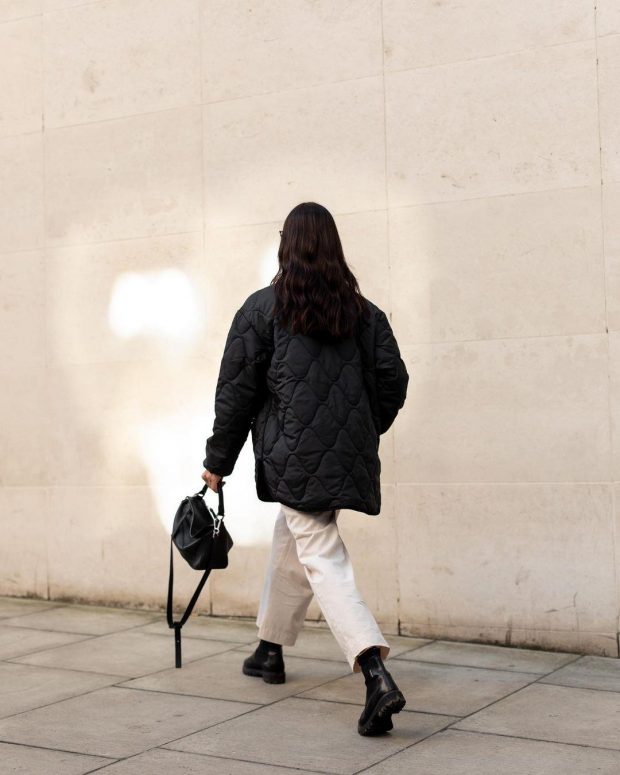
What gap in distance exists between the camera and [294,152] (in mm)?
5941

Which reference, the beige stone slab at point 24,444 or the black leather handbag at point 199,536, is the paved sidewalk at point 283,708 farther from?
the beige stone slab at point 24,444

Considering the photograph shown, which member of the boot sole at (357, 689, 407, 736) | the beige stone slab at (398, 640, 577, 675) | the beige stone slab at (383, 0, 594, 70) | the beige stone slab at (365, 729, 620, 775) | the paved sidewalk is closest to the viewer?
the beige stone slab at (365, 729, 620, 775)

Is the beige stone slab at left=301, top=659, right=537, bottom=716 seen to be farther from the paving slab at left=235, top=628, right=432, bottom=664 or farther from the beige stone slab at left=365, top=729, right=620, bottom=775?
the beige stone slab at left=365, top=729, right=620, bottom=775

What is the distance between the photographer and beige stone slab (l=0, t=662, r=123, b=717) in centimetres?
453

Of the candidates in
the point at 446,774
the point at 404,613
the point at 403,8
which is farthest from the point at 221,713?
the point at 403,8

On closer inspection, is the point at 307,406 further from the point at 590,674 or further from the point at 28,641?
the point at 28,641

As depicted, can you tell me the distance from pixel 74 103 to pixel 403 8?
2085 mm

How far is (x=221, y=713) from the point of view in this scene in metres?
4.32

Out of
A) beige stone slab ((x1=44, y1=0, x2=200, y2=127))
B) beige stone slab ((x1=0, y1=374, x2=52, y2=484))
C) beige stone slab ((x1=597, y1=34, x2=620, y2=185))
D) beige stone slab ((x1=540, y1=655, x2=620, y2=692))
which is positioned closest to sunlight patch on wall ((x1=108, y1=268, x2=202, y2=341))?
beige stone slab ((x1=0, y1=374, x2=52, y2=484))

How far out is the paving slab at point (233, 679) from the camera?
462 cm

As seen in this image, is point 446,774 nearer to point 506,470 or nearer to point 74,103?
point 506,470

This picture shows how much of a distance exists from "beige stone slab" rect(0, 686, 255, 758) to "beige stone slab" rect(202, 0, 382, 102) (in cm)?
321

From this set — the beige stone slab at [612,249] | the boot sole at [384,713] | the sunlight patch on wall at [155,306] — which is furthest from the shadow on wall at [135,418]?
the boot sole at [384,713]

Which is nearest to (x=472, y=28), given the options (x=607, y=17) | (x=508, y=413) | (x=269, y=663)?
(x=607, y=17)
